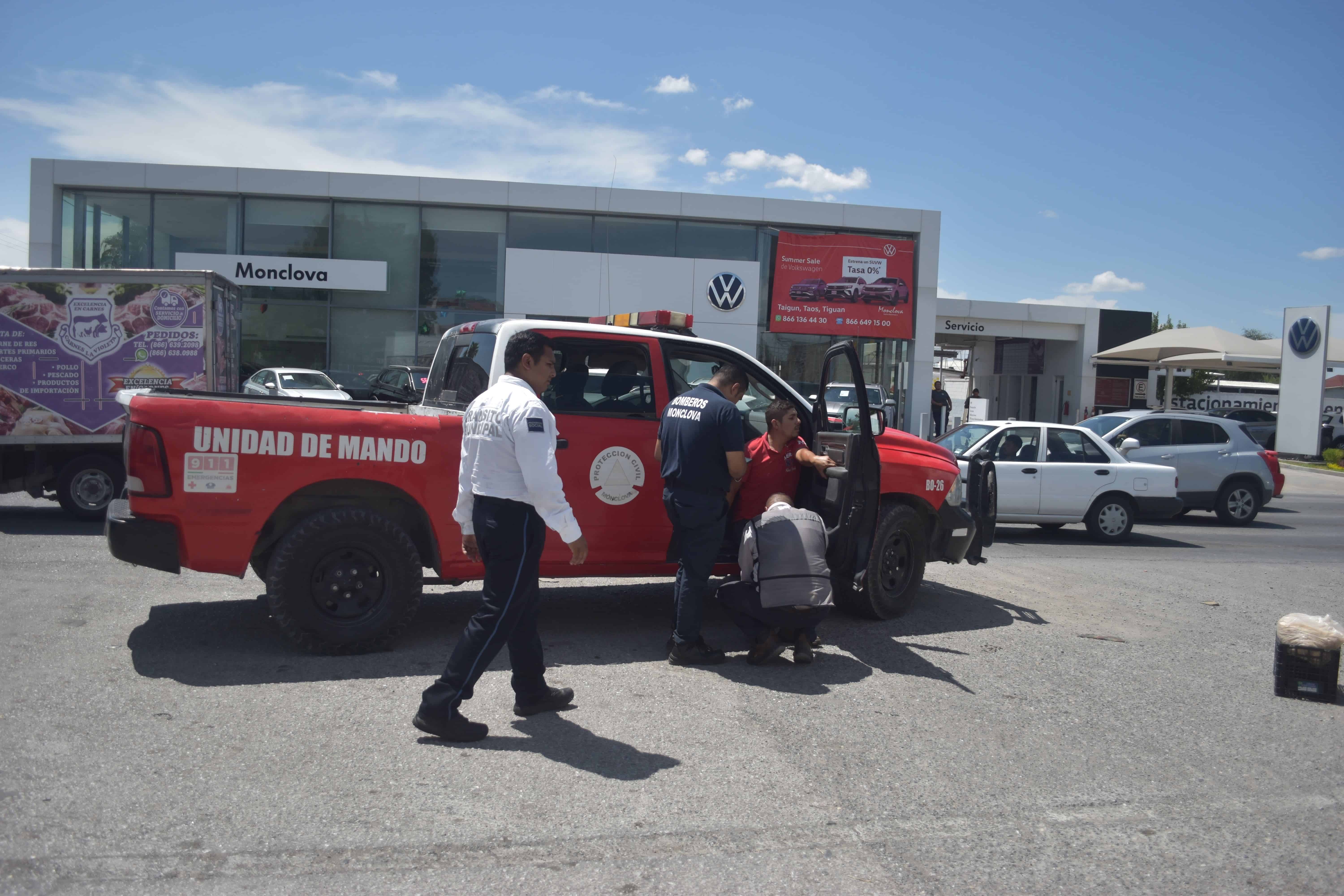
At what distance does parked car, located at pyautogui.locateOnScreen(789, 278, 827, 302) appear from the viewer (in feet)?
87.2

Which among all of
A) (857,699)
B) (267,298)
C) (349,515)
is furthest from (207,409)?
(267,298)

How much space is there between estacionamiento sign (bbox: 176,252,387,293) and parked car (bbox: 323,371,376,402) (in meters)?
2.16

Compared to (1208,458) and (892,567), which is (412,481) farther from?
(1208,458)

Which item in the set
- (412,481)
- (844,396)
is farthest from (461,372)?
(844,396)

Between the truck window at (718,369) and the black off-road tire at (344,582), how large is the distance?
2.06m

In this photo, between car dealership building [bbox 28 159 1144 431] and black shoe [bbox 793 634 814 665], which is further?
car dealership building [bbox 28 159 1144 431]

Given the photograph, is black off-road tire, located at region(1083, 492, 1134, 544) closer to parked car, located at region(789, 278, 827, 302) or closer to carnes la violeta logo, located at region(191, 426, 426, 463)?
carnes la violeta logo, located at region(191, 426, 426, 463)

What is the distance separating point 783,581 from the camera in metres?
5.56

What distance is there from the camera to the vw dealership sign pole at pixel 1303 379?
93.2ft

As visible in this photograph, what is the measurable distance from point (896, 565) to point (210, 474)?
181 inches

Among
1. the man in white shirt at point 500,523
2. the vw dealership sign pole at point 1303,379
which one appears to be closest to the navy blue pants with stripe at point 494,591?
the man in white shirt at point 500,523

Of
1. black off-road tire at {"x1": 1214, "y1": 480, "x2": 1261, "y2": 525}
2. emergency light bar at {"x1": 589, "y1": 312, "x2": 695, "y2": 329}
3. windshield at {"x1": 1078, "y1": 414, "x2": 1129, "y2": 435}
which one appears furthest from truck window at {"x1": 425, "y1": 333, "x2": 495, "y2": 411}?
black off-road tire at {"x1": 1214, "y1": 480, "x2": 1261, "y2": 525}

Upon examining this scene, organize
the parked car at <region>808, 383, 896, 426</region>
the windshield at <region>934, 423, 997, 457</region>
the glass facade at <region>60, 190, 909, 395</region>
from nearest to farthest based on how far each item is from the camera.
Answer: the windshield at <region>934, 423, 997, 457</region>
the parked car at <region>808, 383, 896, 426</region>
the glass facade at <region>60, 190, 909, 395</region>

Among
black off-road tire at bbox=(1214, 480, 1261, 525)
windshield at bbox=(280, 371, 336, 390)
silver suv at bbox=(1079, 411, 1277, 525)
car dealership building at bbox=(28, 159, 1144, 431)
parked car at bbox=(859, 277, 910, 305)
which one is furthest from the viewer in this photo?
parked car at bbox=(859, 277, 910, 305)
